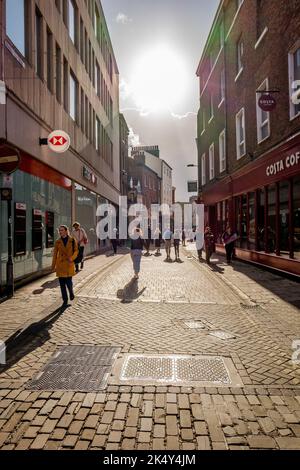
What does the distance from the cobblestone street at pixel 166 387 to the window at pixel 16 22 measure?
732 centimetres

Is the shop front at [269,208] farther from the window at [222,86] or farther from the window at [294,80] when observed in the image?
the window at [222,86]

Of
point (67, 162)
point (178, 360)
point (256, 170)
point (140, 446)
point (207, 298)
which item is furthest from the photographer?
point (67, 162)

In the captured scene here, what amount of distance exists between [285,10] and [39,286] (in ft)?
37.9

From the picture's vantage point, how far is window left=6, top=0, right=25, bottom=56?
34.2 feet

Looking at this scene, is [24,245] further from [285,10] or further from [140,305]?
[285,10]

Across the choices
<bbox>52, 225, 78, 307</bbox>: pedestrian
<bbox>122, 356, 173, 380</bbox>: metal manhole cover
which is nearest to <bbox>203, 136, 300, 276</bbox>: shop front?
<bbox>52, 225, 78, 307</bbox>: pedestrian

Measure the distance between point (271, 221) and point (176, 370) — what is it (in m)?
10.6

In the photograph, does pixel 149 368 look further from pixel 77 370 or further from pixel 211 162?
pixel 211 162

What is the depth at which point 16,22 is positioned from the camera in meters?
11.0

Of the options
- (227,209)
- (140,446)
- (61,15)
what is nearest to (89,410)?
(140,446)

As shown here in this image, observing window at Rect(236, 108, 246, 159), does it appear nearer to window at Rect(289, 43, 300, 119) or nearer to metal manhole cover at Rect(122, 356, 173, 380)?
window at Rect(289, 43, 300, 119)

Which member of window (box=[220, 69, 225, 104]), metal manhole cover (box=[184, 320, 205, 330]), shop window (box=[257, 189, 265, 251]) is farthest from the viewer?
window (box=[220, 69, 225, 104])

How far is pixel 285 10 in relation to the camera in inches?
481

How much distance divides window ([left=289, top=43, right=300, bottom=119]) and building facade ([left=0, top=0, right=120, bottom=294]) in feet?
26.8
